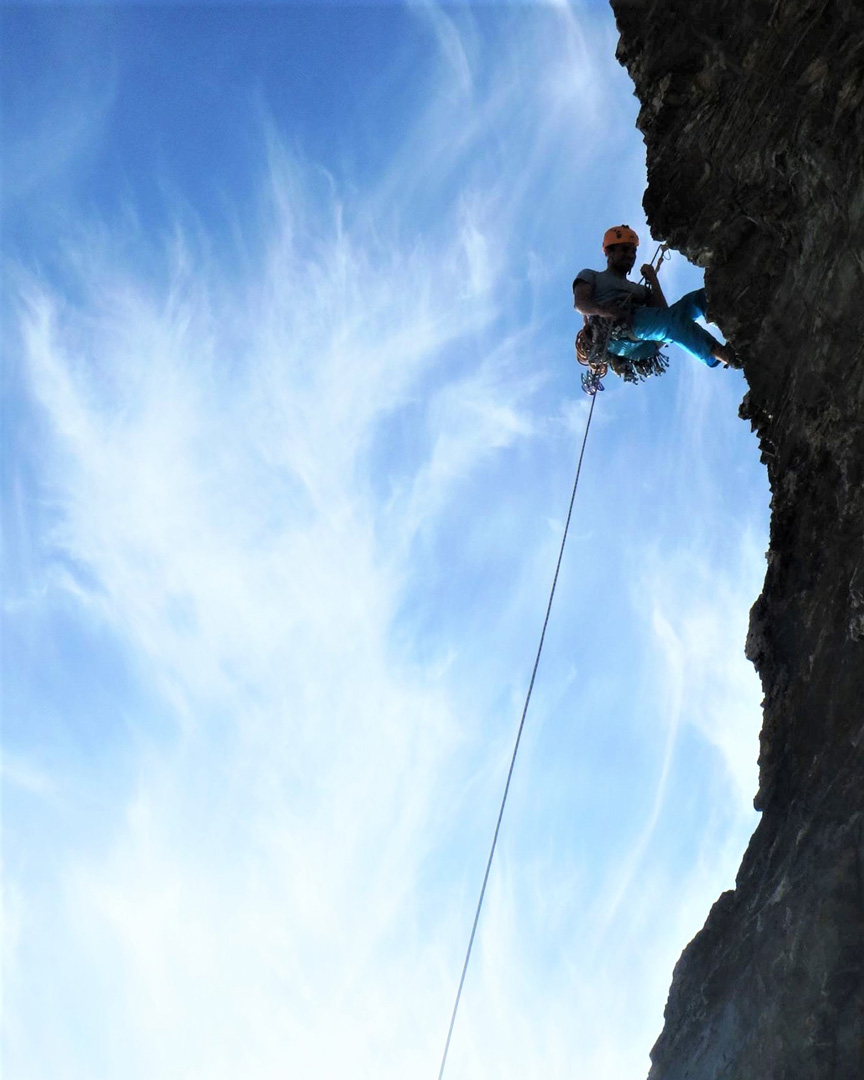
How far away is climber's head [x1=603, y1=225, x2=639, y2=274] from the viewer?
9.20 meters

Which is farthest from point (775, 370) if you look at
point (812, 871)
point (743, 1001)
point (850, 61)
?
point (743, 1001)

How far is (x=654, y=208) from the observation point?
711 cm

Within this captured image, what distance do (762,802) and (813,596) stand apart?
1.29m

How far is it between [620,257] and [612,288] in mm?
595

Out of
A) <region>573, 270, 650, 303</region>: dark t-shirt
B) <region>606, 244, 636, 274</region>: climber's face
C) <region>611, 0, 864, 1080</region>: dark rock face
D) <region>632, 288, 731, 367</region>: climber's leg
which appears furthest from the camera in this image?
<region>606, 244, 636, 274</region>: climber's face

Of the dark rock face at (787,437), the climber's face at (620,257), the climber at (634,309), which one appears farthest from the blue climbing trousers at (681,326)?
the dark rock face at (787,437)

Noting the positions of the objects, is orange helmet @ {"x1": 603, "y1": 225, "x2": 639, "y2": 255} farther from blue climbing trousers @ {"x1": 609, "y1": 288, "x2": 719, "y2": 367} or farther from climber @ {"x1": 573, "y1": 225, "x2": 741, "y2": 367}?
blue climbing trousers @ {"x1": 609, "y1": 288, "x2": 719, "y2": 367}

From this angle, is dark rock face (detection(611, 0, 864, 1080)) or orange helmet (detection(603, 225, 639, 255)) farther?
orange helmet (detection(603, 225, 639, 255))

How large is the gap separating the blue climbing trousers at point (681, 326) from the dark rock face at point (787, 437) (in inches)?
43.5

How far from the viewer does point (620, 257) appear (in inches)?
362

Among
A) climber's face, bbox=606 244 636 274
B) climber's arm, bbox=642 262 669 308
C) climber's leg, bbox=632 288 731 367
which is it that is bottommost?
climber's leg, bbox=632 288 731 367

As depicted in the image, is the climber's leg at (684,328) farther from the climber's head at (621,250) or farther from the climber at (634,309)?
the climber's head at (621,250)

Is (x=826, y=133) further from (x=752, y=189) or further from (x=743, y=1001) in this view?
(x=743, y=1001)

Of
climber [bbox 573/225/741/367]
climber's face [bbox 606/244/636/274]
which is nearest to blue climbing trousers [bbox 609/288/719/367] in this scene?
climber [bbox 573/225/741/367]
